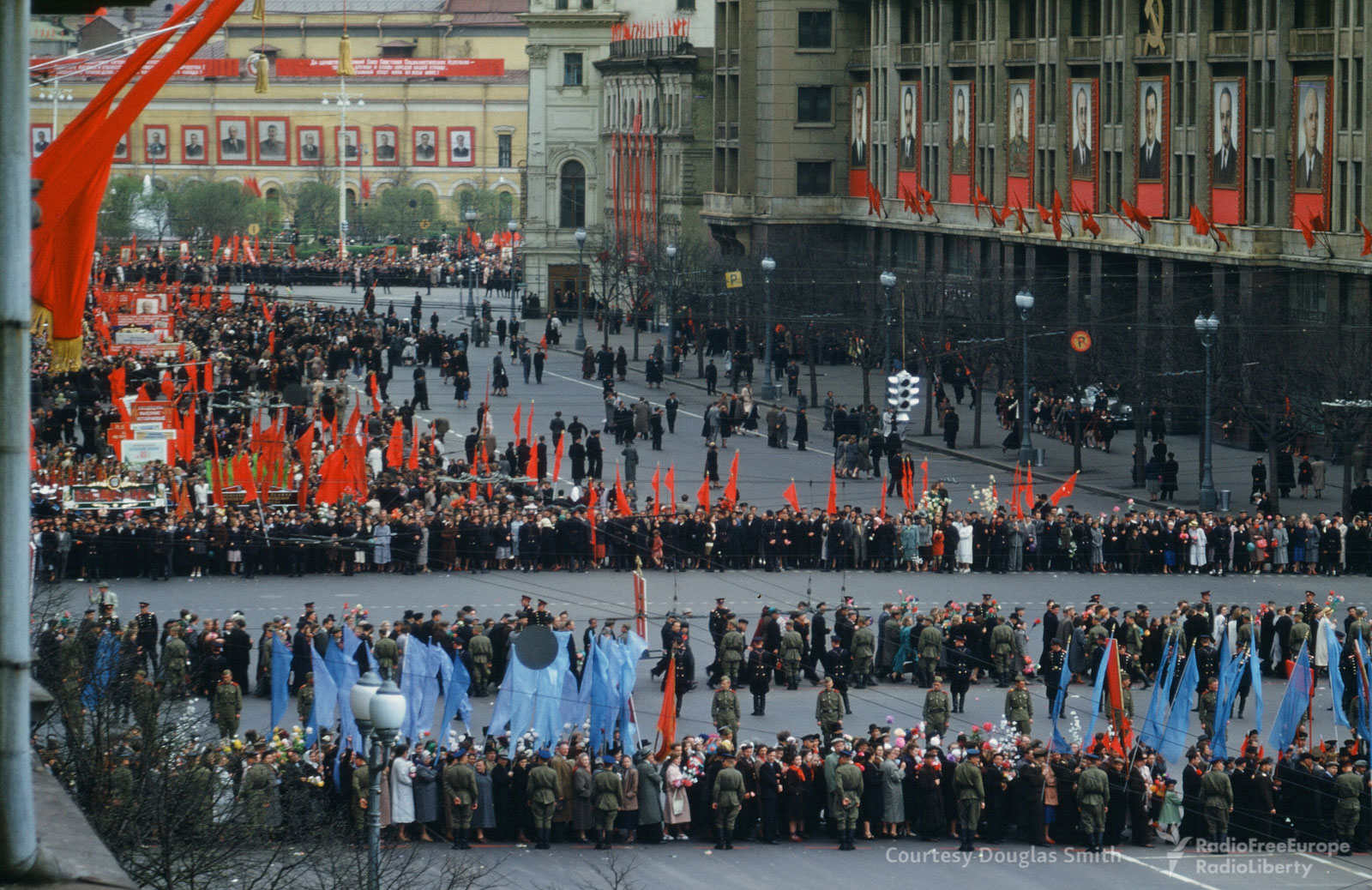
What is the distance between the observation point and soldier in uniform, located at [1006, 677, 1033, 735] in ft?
85.3

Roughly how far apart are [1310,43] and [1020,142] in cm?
1539

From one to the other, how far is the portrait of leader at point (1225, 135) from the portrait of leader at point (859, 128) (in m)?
23.5

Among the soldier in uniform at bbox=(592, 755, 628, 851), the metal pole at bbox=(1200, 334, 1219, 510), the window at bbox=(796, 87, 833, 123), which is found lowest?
the soldier in uniform at bbox=(592, 755, 628, 851)

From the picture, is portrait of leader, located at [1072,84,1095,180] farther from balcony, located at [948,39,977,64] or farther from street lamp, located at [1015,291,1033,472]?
street lamp, located at [1015,291,1033,472]

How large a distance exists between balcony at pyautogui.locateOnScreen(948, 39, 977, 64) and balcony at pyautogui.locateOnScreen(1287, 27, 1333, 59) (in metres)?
18.0

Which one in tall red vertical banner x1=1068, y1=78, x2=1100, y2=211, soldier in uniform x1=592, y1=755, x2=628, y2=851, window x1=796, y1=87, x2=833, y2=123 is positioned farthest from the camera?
window x1=796, y1=87, x2=833, y2=123

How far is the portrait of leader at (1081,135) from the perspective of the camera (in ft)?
199

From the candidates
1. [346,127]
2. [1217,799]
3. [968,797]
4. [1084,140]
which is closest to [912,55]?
[1084,140]

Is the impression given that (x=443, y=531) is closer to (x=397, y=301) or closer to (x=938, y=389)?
(x=938, y=389)

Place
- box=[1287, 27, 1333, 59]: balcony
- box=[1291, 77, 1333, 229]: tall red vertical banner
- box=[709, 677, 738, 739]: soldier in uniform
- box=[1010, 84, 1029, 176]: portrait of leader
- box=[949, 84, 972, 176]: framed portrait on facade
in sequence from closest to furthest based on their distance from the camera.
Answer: box=[709, 677, 738, 739]: soldier in uniform, box=[1291, 77, 1333, 229]: tall red vertical banner, box=[1287, 27, 1333, 59]: balcony, box=[1010, 84, 1029, 176]: portrait of leader, box=[949, 84, 972, 176]: framed portrait on facade

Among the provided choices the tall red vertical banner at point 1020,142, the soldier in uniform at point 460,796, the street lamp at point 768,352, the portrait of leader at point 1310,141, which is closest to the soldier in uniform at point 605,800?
the soldier in uniform at point 460,796

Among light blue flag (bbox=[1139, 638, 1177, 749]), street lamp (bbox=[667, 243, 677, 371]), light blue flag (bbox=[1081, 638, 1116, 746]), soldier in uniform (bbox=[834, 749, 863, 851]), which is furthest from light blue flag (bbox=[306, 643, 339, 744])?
street lamp (bbox=[667, 243, 677, 371])

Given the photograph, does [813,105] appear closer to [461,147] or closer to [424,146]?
[461,147]

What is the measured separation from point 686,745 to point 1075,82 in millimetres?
41936
